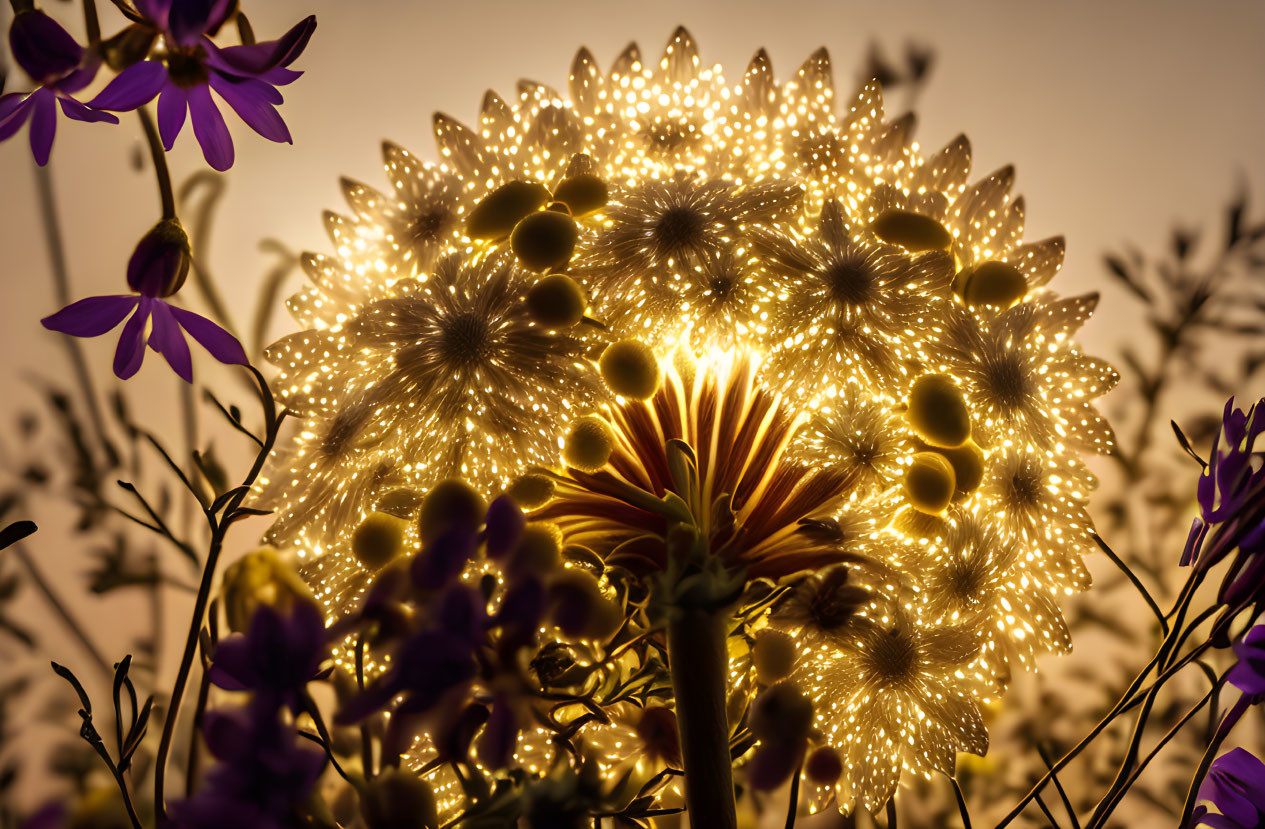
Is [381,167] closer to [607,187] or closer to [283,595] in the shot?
[607,187]

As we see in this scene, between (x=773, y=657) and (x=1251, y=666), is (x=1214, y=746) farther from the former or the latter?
(x=773, y=657)

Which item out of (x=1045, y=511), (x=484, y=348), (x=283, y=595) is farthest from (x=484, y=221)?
(x=1045, y=511)

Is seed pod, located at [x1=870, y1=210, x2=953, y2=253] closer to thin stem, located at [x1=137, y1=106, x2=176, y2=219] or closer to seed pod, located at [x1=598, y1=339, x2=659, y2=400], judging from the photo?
seed pod, located at [x1=598, y1=339, x2=659, y2=400]

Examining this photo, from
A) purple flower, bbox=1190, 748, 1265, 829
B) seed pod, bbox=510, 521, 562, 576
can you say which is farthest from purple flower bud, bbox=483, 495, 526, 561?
purple flower, bbox=1190, 748, 1265, 829

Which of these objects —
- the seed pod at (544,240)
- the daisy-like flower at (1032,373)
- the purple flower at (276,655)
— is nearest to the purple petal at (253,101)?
the seed pod at (544,240)

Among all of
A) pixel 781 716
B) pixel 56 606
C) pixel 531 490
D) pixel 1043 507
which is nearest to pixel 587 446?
pixel 531 490
